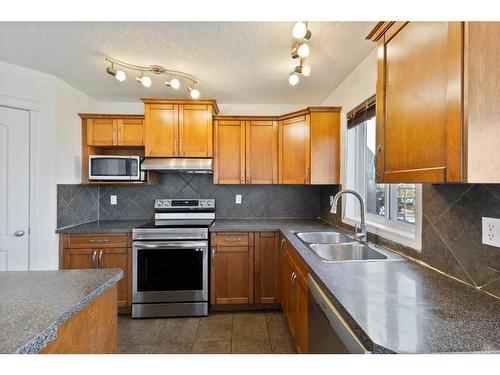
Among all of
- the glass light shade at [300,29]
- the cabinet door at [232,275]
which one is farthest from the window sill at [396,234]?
the glass light shade at [300,29]

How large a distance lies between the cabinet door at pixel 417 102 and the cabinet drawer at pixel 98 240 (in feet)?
8.10

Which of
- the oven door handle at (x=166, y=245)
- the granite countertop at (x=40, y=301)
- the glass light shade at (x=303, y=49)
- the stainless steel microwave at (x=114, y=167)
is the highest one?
the glass light shade at (x=303, y=49)

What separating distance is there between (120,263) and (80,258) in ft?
1.32

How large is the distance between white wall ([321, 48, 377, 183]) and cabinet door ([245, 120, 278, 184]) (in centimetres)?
73

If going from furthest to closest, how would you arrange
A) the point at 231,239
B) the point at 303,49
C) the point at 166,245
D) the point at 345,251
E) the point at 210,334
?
1. the point at 231,239
2. the point at 166,245
3. the point at 210,334
4. the point at 345,251
5. the point at 303,49

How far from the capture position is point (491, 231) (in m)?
1.00

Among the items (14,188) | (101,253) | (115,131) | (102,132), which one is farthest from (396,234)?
(14,188)

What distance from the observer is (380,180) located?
4.22 ft

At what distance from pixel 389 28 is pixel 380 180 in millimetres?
703

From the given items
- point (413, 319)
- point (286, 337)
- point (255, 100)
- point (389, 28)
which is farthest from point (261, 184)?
point (413, 319)

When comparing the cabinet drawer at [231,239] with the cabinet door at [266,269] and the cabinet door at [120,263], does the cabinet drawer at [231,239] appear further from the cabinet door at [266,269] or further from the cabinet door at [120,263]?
the cabinet door at [120,263]

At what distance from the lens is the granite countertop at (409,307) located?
709 mm

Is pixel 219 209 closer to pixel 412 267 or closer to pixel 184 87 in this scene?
pixel 184 87

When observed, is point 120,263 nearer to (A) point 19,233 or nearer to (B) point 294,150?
(A) point 19,233
